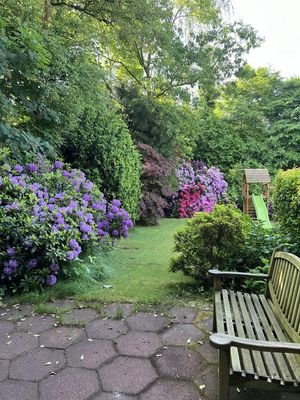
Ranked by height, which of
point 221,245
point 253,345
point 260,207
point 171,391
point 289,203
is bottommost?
point 171,391

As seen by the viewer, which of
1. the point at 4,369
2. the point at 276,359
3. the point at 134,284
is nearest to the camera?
the point at 276,359

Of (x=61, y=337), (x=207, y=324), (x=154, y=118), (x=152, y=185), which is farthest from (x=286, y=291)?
(x=154, y=118)

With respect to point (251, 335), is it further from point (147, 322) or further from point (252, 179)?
point (252, 179)

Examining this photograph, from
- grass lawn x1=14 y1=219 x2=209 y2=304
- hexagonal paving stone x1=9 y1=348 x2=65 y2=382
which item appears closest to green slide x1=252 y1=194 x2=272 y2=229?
grass lawn x1=14 y1=219 x2=209 y2=304

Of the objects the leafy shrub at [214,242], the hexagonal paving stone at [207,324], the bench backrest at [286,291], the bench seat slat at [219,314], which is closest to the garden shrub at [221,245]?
the leafy shrub at [214,242]

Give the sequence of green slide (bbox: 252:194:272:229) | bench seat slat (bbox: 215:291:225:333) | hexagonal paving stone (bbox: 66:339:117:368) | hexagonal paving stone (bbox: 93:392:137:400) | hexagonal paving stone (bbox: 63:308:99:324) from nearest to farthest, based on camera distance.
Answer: hexagonal paving stone (bbox: 93:392:137:400), bench seat slat (bbox: 215:291:225:333), hexagonal paving stone (bbox: 66:339:117:368), hexagonal paving stone (bbox: 63:308:99:324), green slide (bbox: 252:194:272:229)

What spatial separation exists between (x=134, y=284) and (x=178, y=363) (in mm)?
1489

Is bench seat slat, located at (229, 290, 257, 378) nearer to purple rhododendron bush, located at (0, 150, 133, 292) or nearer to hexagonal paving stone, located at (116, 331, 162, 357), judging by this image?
hexagonal paving stone, located at (116, 331, 162, 357)

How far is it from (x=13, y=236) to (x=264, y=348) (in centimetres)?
257

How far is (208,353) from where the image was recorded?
212 cm

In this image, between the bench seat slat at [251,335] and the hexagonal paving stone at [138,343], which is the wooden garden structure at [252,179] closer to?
the bench seat slat at [251,335]

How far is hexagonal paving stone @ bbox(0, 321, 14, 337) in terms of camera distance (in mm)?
2386

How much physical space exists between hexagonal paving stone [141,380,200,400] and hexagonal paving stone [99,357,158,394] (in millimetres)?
52

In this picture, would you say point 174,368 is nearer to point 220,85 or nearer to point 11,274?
point 11,274
